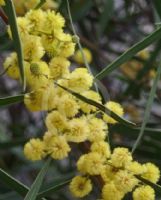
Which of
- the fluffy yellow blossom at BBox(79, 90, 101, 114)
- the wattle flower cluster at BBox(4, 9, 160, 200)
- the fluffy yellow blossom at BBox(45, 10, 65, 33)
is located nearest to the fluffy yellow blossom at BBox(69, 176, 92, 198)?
the wattle flower cluster at BBox(4, 9, 160, 200)

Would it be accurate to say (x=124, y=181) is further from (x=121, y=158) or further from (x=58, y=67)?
(x=58, y=67)

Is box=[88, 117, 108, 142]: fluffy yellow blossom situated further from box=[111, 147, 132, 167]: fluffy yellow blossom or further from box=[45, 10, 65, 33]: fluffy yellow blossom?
box=[45, 10, 65, 33]: fluffy yellow blossom

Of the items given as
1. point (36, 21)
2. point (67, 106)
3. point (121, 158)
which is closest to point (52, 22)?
point (36, 21)

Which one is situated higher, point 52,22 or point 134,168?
point 52,22

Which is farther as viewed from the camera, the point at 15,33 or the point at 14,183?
the point at 14,183

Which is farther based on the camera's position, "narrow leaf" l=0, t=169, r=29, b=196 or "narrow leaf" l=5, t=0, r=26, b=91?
"narrow leaf" l=0, t=169, r=29, b=196

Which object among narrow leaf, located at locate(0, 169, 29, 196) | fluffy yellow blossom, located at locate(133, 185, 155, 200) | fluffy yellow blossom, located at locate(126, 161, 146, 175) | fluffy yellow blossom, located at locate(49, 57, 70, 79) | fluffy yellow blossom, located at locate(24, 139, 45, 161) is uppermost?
fluffy yellow blossom, located at locate(49, 57, 70, 79)

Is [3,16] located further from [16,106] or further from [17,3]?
[16,106]
